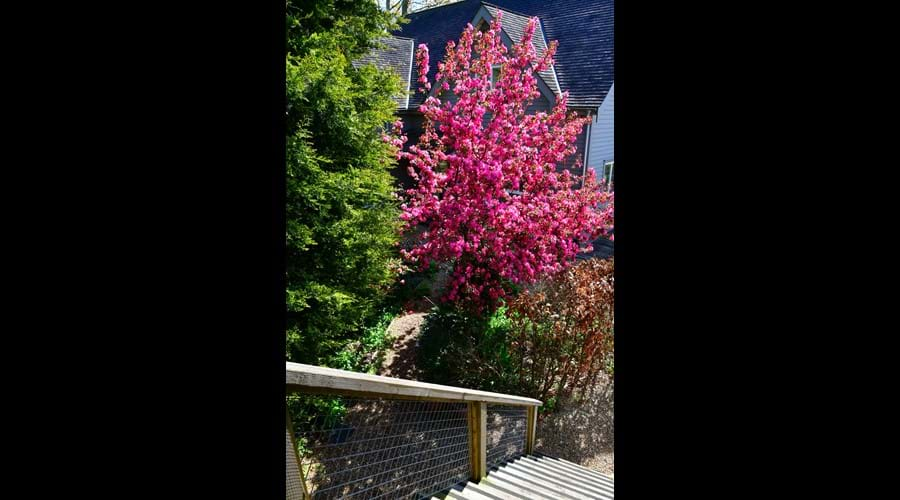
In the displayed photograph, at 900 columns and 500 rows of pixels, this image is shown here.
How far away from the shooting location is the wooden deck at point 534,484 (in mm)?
3631

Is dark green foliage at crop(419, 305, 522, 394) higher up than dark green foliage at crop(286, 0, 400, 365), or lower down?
lower down

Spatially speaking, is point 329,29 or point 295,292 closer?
point 295,292

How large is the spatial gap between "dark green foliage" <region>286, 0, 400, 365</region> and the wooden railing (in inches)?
42.2

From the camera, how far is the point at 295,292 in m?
5.27

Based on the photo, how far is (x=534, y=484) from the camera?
409 cm

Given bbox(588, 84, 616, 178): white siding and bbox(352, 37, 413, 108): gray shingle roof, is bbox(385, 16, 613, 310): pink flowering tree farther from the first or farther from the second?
bbox(352, 37, 413, 108): gray shingle roof

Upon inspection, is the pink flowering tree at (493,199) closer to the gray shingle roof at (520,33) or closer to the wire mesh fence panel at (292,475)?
the wire mesh fence panel at (292,475)

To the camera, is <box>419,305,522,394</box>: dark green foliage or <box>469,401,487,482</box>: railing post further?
<box>419,305,522,394</box>: dark green foliage

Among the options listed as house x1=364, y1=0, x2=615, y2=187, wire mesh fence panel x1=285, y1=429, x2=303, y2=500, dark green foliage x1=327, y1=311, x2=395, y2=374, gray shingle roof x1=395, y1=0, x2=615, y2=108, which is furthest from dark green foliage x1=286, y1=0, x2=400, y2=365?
gray shingle roof x1=395, y1=0, x2=615, y2=108

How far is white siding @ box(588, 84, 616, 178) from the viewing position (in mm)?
15844
